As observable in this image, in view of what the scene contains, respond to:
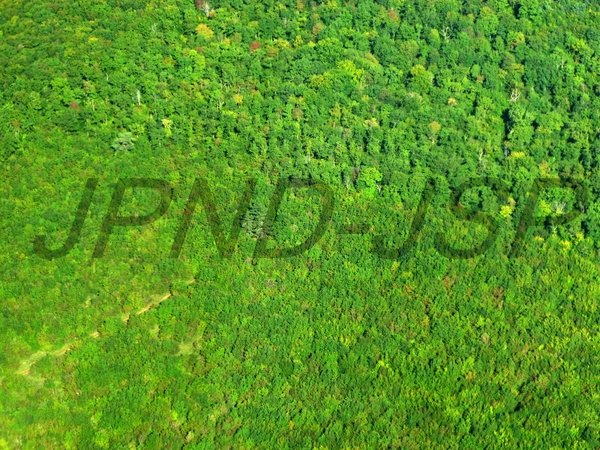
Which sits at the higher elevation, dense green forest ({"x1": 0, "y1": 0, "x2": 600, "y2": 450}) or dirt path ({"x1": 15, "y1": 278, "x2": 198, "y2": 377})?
dense green forest ({"x1": 0, "y1": 0, "x2": 600, "y2": 450})

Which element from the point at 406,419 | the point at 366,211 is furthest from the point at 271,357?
the point at 366,211

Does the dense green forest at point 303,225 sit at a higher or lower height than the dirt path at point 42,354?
higher

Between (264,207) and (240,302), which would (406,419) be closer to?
(240,302)

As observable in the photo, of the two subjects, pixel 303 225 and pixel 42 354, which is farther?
pixel 303 225

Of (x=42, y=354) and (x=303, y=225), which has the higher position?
(x=303, y=225)

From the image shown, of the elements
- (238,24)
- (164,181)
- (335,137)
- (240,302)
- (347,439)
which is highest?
(238,24)

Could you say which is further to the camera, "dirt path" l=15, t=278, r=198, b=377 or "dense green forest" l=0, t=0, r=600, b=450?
"dirt path" l=15, t=278, r=198, b=377

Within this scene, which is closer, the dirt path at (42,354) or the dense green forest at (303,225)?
the dense green forest at (303,225)

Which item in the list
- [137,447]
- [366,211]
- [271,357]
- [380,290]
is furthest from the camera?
[366,211]
